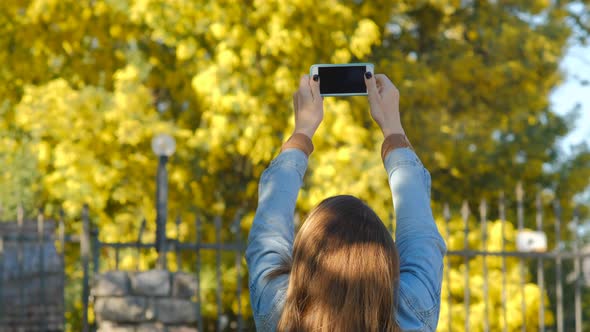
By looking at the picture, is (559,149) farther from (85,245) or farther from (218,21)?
(85,245)

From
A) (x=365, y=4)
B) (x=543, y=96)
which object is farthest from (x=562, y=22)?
(x=365, y=4)

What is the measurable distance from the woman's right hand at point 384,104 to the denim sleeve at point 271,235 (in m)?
0.21

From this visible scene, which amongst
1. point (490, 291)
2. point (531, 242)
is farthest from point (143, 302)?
point (490, 291)

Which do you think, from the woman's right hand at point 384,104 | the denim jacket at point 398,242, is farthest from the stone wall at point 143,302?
the denim jacket at point 398,242

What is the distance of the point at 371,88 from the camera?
1768 millimetres

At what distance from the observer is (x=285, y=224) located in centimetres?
152

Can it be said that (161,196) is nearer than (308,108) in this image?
No

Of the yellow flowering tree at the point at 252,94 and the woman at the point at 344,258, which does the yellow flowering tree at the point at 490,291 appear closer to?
the yellow flowering tree at the point at 252,94

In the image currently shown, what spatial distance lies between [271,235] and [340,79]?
1.60ft

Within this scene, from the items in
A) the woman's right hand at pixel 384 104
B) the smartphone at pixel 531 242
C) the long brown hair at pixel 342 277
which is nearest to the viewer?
the long brown hair at pixel 342 277

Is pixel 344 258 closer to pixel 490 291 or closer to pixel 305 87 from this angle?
pixel 305 87

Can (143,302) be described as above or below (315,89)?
below

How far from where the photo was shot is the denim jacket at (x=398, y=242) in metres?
1.43

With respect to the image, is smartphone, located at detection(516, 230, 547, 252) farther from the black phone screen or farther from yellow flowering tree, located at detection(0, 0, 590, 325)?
the black phone screen
